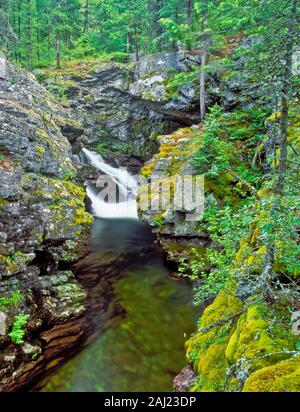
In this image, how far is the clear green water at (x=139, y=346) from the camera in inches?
257

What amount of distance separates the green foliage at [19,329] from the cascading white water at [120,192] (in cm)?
976

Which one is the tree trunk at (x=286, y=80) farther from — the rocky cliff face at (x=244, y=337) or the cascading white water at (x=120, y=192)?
the cascading white water at (x=120, y=192)

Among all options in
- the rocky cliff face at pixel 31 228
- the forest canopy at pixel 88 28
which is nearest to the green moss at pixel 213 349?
the rocky cliff face at pixel 31 228

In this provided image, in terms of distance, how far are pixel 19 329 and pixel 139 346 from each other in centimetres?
313

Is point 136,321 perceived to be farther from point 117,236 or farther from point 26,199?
point 117,236

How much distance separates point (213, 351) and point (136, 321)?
4.15m

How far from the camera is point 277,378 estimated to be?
296cm

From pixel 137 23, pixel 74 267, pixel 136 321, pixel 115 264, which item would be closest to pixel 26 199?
pixel 74 267

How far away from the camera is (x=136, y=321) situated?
852cm

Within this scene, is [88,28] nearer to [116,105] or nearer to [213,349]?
[116,105]

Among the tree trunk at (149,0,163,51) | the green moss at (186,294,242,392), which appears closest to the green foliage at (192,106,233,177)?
the green moss at (186,294,242,392)


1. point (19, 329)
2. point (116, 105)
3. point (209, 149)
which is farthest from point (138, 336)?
point (116, 105)

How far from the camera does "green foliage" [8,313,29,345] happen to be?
6.89 metres

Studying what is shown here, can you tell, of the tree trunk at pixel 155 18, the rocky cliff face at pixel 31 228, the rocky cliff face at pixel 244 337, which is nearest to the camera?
the rocky cliff face at pixel 244 337
